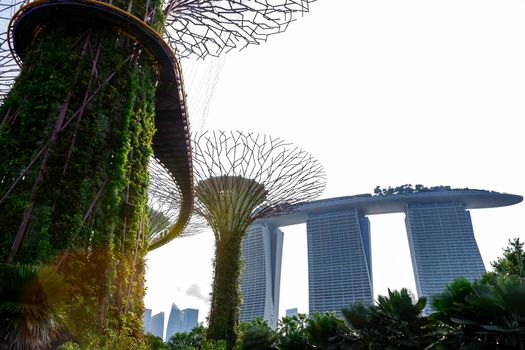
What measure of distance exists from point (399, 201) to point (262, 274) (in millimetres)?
43888

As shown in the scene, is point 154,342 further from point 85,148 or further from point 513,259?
point 513,259

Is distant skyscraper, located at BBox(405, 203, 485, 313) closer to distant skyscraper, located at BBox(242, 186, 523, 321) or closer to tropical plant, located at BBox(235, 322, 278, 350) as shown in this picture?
distant skyscraper, located at BBox(242, 186, 523, 321)

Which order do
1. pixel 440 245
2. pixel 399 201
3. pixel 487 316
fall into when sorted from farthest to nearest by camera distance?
pixel 399 201, pixel 440 245, pixel 487 316

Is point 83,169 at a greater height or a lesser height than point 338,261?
lesser

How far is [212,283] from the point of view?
20.4m

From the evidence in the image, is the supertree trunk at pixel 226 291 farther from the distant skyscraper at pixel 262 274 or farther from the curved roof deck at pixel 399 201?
the curved roof deck at pixel 399 201

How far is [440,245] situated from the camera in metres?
110

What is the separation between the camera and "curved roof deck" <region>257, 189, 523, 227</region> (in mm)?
107312

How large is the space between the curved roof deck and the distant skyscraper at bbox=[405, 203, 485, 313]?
2.70 meters

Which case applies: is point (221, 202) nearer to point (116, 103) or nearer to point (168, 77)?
point (168, 77)

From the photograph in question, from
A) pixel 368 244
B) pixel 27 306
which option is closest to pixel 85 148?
pixel 27 306

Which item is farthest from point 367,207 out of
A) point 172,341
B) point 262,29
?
point 262,29

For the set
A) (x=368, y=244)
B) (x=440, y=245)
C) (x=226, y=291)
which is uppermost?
(x=368, y=244)

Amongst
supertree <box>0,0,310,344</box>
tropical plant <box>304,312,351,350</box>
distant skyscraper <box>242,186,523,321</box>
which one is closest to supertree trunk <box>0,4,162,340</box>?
supertree <box>0,0,310,344</box>
